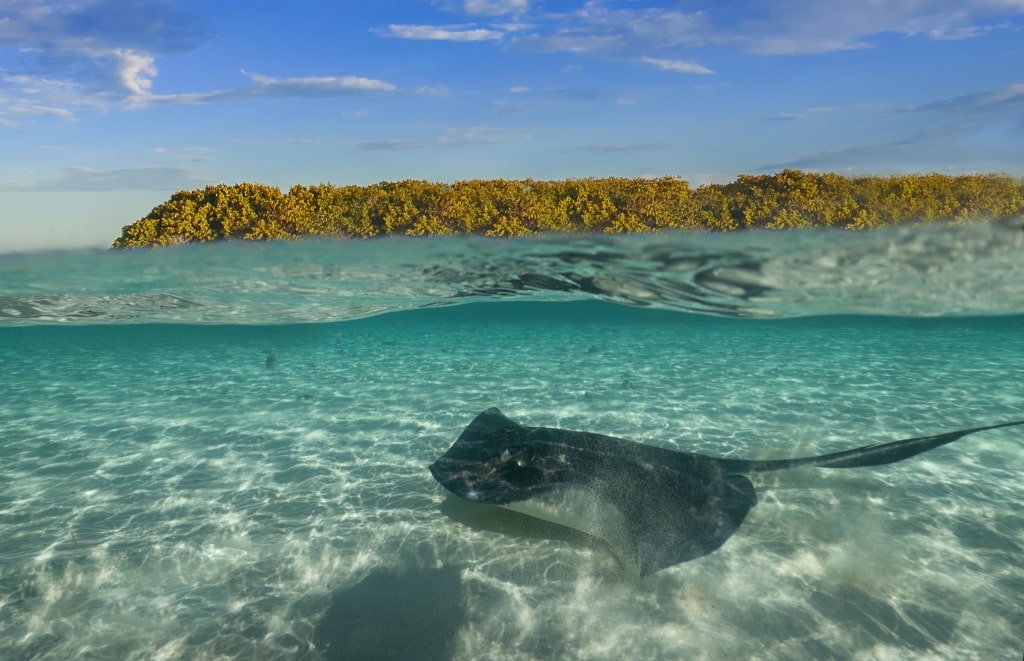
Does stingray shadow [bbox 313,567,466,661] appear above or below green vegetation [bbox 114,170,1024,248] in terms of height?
below

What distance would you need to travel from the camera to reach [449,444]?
1062 centimetres

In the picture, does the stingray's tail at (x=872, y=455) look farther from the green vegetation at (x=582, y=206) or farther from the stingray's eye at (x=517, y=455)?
the green vegetation at (x=582, y=206)

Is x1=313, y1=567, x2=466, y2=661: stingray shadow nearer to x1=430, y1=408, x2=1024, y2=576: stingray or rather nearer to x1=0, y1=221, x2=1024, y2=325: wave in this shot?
x1=430, y1=408, x2=1024, y2=576: stingray

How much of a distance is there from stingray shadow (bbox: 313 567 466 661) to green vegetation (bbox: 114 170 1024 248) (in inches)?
829

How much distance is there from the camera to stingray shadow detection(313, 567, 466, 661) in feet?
17.1

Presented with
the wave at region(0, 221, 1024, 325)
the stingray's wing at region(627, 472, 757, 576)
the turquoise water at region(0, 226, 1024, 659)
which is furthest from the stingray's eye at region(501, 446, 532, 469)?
the wave at region(0, 221, 1024, 325)

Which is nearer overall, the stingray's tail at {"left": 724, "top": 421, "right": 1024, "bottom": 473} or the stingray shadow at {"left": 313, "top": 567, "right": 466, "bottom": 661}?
the stingray shadow at {"left": 313, "top": 567, "right": 466, "bottom": 661}

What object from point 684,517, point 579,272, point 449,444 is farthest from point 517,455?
point 579,272

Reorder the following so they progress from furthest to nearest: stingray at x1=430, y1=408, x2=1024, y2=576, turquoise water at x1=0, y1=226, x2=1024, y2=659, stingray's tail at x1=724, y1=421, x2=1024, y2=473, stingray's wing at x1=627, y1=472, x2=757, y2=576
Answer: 1. stingray's tail at x1=724, y1=421, x2=1024, y2=473
2. stingray at x1=430, y1=408, x2=1024, y2=576
3. stingray's wing at x1=627, y1=472, x2=757, y2=576
4. turquoise water at x1=0, y1=226, x2=1024, y2=659

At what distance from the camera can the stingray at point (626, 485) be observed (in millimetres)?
6148

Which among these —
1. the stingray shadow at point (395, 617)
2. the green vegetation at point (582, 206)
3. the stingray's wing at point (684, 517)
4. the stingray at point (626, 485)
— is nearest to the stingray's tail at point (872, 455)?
the stingray at point (626, 485)

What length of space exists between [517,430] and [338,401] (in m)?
7.87

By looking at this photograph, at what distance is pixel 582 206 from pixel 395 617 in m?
23.8

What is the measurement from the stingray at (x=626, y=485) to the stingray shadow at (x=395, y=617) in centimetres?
108
